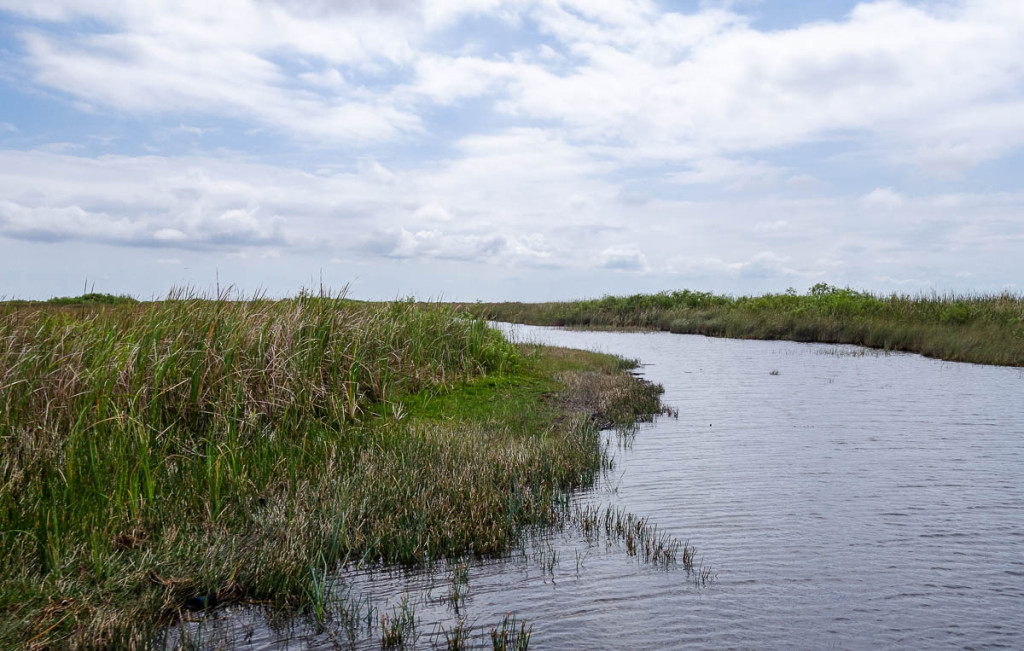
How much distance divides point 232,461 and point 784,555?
5556 mm

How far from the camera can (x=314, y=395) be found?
10469 millimetres

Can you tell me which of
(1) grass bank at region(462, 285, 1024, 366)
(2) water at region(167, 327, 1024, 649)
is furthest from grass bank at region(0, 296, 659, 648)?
(1) grass bank at region(462, 285, 1024, 366)

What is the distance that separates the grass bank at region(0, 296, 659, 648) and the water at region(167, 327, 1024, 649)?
1.47 ft

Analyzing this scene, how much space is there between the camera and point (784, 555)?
6.47 metres

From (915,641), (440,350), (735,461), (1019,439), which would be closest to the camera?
(915,641)

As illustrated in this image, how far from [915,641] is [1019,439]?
880 cm

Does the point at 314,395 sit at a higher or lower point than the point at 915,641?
higher

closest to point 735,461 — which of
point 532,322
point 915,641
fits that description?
point 915,641

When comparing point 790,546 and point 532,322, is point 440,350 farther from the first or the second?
point 532,322

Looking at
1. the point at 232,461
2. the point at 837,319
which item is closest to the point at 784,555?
the point at 232,461

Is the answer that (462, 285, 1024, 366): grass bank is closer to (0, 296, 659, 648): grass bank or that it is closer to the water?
(0, 296, 659, 648): grass bank

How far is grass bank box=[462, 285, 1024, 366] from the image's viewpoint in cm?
2588

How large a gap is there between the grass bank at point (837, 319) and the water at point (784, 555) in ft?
31.4

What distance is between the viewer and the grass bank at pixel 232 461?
5.17 metres
